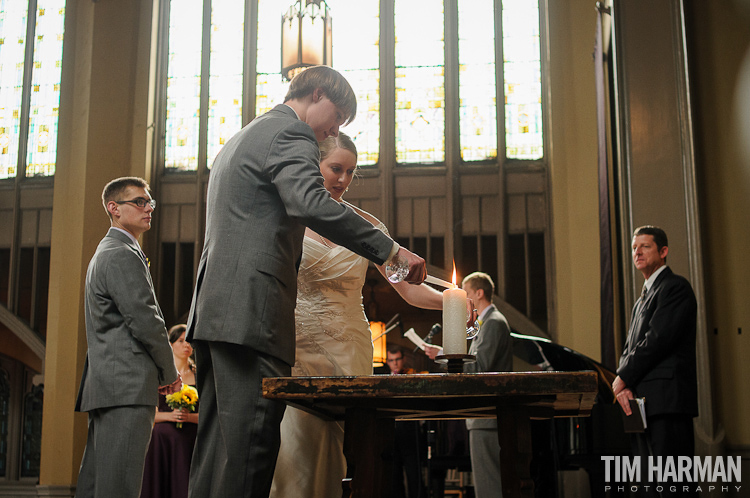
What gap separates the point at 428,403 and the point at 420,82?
8.10 meters

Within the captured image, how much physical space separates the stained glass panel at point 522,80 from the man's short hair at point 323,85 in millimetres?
7321

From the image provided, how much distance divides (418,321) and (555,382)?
947 centimetres

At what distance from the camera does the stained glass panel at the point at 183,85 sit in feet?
32.1

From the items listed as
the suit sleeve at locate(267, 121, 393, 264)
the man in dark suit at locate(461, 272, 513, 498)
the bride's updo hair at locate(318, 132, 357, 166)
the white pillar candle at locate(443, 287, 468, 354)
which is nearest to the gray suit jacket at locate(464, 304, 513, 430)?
the man in dark suit at locate(461, 272, 513, 498)

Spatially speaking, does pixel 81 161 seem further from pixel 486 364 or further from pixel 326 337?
pixel 326 337

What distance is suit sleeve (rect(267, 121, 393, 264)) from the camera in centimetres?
189

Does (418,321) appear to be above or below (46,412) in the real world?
above

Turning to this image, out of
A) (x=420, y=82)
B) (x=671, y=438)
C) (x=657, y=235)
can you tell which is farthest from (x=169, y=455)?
(x=420, y=82)

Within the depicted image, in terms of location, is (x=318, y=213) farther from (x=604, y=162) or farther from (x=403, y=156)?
(x=403, y=156)

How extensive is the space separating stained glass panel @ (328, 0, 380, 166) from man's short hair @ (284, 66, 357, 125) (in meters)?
7.29

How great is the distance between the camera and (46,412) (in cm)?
827

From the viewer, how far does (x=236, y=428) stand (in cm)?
179

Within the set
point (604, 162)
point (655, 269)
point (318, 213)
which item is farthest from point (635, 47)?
point (318, 213)

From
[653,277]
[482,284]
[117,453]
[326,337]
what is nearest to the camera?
[326,337]
